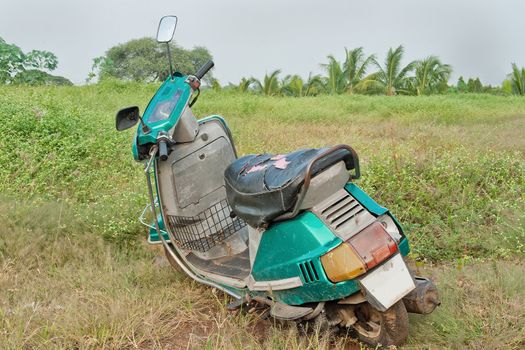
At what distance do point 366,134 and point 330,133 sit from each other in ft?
1.96

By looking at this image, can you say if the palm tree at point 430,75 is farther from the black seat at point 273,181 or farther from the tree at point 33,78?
the black seat at point 273,181

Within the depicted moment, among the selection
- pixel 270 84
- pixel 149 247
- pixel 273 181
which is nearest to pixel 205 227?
pixel 149 247

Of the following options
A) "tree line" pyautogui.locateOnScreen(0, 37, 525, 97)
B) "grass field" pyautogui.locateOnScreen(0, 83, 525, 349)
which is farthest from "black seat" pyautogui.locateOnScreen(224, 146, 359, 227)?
"tree line" pyautogui.locateOnScreen(0, 37, 525, 97)

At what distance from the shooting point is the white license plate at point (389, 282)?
2037mm

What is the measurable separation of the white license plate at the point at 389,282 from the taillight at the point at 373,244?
0.15 ft

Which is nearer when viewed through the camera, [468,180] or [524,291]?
[524,291]

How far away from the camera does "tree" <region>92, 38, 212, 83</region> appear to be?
22.0m

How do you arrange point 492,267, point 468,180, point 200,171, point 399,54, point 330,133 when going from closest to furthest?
1. point 492,267
2. point 200,171
3. point 468,180
4. point 330,133
5. point 399,54

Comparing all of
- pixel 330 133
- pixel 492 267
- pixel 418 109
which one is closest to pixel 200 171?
pixel 492 267

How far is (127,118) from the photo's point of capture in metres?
2.70

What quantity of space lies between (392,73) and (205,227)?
18.7 m

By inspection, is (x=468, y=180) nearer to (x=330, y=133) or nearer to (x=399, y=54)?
(x=330, y=133)

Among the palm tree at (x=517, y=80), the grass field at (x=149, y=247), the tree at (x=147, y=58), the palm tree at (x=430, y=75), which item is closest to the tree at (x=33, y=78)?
the grass field at (x=149, y=247)

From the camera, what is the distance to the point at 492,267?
115 inches
